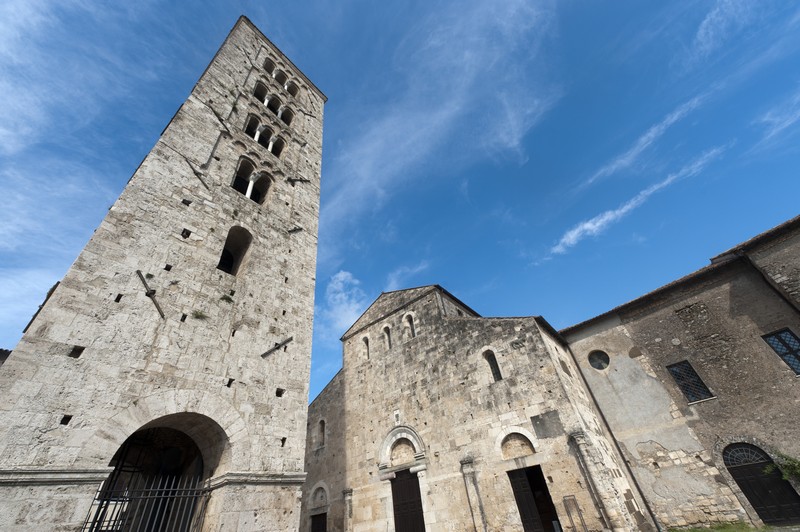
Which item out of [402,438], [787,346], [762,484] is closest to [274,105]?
[402,438]

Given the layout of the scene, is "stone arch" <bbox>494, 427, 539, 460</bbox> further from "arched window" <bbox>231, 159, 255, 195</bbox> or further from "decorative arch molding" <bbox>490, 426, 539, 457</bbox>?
"arched window" <bbox>231, 159, 255, 195</bbox>

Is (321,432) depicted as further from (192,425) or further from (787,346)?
(787,346)

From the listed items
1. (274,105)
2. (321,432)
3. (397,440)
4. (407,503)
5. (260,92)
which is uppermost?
(260,92)

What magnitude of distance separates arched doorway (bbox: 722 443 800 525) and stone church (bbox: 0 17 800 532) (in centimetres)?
5

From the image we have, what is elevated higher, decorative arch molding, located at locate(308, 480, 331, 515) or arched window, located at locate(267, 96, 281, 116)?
arched window, located at locate(267, 96, 281, 116)

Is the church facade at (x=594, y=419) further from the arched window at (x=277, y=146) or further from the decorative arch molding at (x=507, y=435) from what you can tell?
the arched window at (x=277, y=146)

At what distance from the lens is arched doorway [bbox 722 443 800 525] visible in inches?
372

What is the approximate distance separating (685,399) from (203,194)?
16.2 metres

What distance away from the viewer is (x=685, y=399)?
11.6m

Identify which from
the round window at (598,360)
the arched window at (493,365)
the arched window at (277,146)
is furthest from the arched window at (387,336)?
the arched window at (277,146)

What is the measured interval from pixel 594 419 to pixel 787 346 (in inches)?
237

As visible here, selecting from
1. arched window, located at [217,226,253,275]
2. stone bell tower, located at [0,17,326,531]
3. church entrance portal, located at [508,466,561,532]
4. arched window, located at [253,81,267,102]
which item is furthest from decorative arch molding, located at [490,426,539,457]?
arched window, located at [253,81,267,102]

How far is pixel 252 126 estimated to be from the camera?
12852 millimetres

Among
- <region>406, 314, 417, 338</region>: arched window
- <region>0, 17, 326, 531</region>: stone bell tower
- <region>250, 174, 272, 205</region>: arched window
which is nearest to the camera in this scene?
<region>0, 17, 326, 531</region>: stone bell tower
